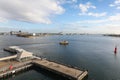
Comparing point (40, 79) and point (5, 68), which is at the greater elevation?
point (5, 68)

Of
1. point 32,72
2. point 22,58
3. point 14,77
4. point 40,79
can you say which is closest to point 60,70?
point 40,79

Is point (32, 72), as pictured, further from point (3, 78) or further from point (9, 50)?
point (9, 50)

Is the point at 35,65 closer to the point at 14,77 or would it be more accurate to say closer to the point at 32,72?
the point at 32,72

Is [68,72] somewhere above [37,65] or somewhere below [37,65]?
above

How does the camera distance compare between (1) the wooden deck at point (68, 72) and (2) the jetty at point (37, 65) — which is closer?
(1) the wooden deck at point (68, 72)

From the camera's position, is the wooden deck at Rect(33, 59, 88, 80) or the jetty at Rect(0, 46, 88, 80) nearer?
the wooden deck at Rect(33, 59, 88, 80)

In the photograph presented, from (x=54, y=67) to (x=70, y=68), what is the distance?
5.49 meters

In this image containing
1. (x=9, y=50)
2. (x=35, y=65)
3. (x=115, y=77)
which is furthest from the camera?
(x=9, y=50)

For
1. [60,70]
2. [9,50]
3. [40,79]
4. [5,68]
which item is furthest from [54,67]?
[9,50]

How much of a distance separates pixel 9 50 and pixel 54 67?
164 feet

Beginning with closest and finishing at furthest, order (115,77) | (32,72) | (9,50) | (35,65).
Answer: (115,77)
(32,72)
(35,65)
(9,50)

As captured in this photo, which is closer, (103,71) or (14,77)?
(14,77)

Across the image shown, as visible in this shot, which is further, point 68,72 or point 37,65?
point 37,65

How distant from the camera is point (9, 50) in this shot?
77562 millimetres
